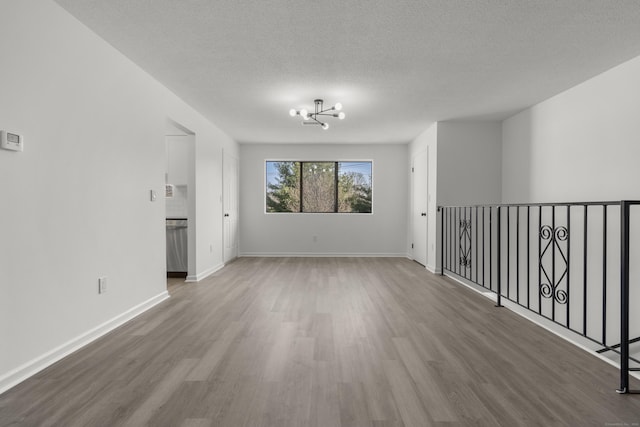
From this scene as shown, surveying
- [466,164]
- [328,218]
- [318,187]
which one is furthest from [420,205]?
[318,187]

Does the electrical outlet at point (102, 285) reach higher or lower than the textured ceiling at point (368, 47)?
lower

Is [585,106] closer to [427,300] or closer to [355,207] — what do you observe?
[427,300]

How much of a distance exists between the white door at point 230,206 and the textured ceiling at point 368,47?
191cm

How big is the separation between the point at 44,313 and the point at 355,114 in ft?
14.2

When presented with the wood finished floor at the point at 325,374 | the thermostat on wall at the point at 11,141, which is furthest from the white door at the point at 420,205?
the thermostat on wall at the point at 11,141

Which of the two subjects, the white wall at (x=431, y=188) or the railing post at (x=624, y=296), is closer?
the railing post at (x=624, y=296)

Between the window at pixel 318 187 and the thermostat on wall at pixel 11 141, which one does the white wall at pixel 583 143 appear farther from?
the thermostat on wall at pixel 11 141

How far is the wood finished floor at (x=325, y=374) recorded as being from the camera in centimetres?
169

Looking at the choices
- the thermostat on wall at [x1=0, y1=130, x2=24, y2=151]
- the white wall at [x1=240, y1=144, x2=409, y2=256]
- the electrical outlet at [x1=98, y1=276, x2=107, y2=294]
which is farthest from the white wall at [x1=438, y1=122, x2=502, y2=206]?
the thermostat on wall at [x1=0, y1=130, x2=24, y2=151]

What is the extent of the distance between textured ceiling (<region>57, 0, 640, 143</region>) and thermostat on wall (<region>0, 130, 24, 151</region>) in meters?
1.01

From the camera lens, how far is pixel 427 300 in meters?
3.92

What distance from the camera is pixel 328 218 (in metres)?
7.69

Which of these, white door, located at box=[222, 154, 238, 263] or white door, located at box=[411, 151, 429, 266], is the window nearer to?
white door, located at box=[222, 154, 238, 263]

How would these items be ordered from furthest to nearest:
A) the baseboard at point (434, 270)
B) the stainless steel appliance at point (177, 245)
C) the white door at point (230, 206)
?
1. the white door at point (230, 206)
2. the baseboard at point (434, 270)
3. the stainless steel appliance at point (177, 245)
